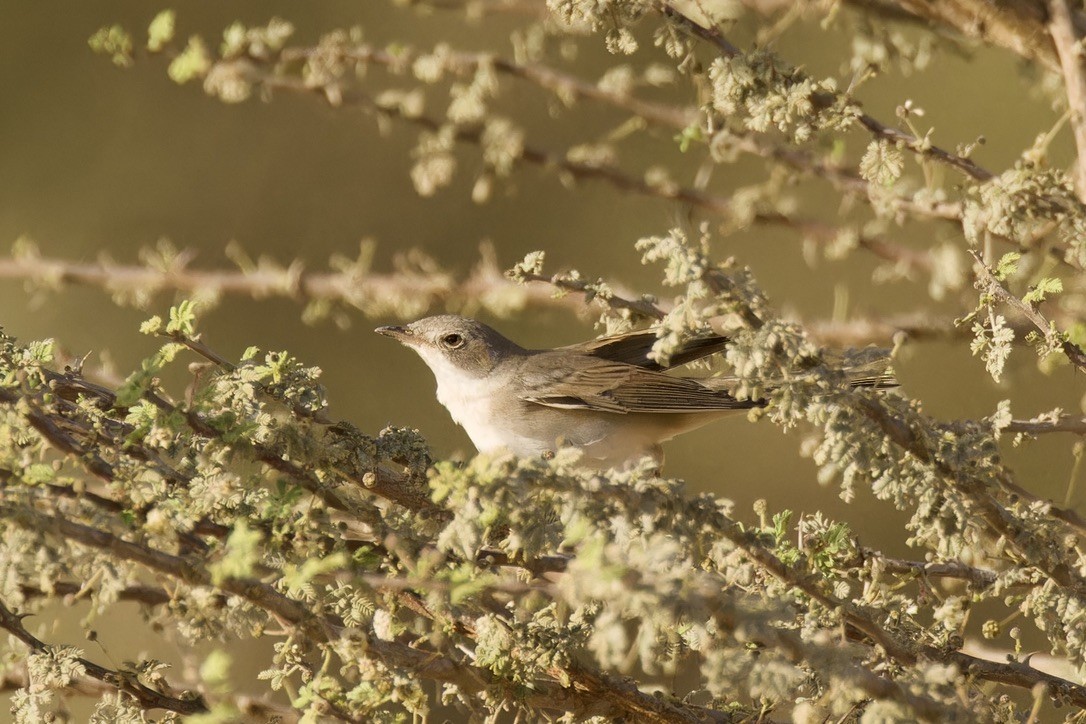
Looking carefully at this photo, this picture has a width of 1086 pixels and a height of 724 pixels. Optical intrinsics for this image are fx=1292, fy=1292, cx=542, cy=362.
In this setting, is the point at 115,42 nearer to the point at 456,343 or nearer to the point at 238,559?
the point at 238,559

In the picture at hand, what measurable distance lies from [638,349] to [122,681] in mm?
2518

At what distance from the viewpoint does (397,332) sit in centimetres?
478

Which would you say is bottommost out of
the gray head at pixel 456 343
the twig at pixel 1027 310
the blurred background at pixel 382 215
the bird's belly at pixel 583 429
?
the twig at pixel 1027 310

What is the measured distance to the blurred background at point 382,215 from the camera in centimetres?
603

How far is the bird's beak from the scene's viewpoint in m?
4.70

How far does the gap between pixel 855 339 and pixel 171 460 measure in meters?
1.38

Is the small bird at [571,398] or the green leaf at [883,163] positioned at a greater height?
the small bird at [571,398]

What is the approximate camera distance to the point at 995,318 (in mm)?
2055

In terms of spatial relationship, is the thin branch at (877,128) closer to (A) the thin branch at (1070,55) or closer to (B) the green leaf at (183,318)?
(A) the thin branch at (1070,55)

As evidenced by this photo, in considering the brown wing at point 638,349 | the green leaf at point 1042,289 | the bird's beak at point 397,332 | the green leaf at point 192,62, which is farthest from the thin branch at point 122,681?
the bird's beak at point 397,332

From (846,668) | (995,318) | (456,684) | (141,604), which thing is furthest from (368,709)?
(995,318)

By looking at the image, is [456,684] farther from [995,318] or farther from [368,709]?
[995,318]

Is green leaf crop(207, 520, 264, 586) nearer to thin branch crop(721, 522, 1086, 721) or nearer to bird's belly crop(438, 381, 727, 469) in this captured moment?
thin branch crop(721, 522, 1086, 721)

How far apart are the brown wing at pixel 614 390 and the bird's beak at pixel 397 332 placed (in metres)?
0.53
